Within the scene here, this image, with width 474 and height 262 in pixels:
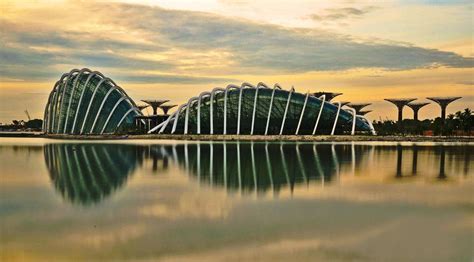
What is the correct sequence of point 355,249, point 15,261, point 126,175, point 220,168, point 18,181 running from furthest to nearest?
point 220,168 → point 126,175 → point 18,181 → point 355,249 → point 15,261

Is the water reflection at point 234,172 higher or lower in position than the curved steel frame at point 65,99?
lower

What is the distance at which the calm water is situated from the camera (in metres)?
13.5

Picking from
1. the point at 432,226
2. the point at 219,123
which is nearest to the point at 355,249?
the point at 432,226

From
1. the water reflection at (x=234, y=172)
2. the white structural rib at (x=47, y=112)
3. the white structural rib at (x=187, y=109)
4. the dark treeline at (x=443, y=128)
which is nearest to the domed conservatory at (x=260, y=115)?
the white structural rib at (x=187, y=109)

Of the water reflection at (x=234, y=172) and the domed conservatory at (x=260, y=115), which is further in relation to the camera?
the domed conservatory at (x=260, y=115)

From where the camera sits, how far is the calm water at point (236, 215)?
13.5m

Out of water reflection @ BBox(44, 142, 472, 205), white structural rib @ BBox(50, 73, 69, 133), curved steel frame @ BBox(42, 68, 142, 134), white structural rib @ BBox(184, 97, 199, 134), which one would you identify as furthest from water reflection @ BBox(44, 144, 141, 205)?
white structural rib @ BBox(50, 73, 69, 133)

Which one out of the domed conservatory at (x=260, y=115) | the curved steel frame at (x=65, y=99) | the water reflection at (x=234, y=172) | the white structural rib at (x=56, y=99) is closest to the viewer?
the water reflection at (x=234, y=172)

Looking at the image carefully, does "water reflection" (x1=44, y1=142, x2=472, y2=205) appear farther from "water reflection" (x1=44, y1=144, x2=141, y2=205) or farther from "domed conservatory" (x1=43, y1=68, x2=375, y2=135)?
"domed conservatory" (x1=43, y1=68, x2=375, y2=135)

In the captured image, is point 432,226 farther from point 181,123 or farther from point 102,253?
point 181,123

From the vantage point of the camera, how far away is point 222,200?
20469mm

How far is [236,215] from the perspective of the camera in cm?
1752

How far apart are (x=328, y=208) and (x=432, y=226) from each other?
374cm

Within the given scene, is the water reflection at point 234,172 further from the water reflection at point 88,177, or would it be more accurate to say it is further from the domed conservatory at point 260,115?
the domed conservatory at point 260,115
